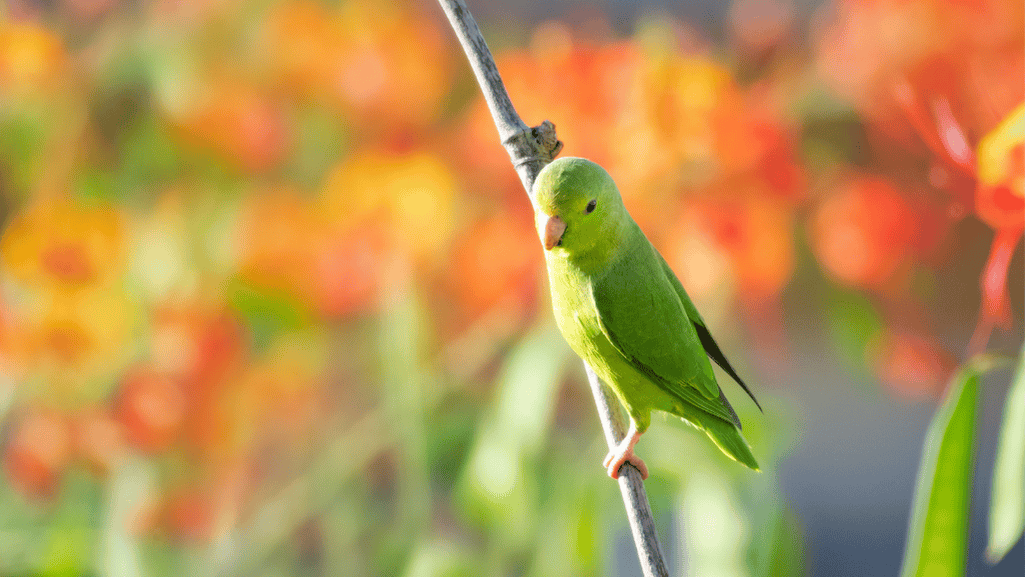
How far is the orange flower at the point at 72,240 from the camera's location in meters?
1.01

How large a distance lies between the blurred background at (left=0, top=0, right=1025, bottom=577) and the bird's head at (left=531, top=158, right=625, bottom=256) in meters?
0.60

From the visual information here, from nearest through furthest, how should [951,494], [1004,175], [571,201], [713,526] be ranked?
[571,201]
[951,494]
[1004,175]
[713,526]

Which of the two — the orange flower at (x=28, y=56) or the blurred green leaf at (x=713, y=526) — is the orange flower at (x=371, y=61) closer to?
the orange flower at (x=28, y=56)

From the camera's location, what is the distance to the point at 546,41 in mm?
957

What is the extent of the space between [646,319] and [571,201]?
0.23 ft

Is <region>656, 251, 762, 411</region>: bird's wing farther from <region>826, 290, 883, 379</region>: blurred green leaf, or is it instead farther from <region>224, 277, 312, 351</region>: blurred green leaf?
<region>224, 277, 312, 351</region>: blurred green leaf

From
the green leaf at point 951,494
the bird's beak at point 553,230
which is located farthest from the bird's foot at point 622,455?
the green leaf at point 951,494

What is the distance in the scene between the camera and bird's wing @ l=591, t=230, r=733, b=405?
0.99 feet

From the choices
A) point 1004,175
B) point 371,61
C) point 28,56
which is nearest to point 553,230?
point 1004,175

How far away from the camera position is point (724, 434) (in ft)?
1.11

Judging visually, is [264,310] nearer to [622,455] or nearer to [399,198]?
[399,198]

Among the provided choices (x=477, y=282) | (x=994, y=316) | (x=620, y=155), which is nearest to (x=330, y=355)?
(x=477, y=282)

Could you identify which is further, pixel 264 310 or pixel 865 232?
pixel 264 310

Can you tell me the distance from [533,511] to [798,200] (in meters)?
0.48
